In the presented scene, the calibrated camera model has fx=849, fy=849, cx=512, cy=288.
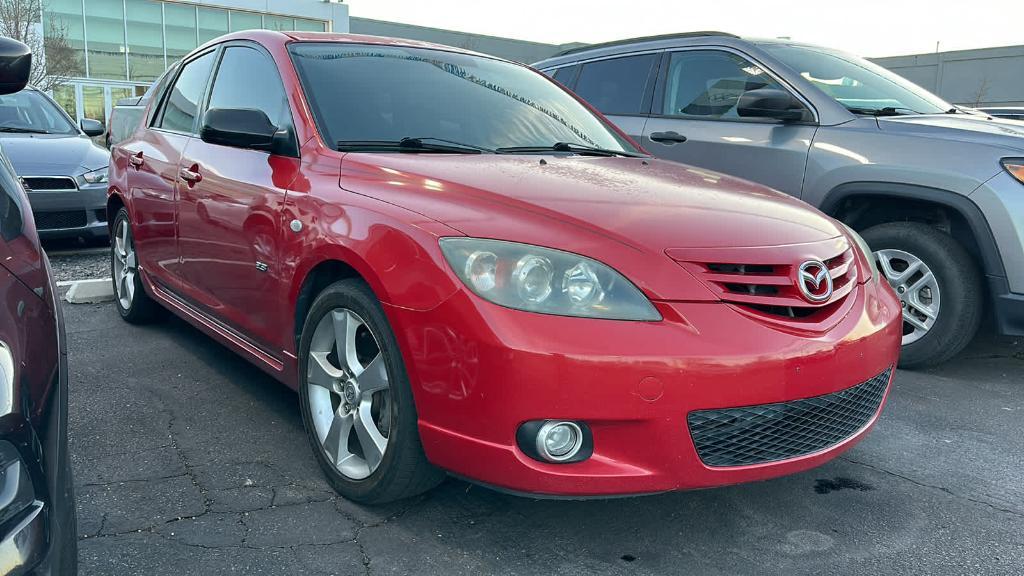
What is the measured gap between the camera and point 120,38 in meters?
25.6

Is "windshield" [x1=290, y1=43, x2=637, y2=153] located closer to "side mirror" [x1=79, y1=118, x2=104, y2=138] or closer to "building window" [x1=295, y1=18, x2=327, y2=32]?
"side mirror" [x1=79, y1=118, x2=104, y2=138]

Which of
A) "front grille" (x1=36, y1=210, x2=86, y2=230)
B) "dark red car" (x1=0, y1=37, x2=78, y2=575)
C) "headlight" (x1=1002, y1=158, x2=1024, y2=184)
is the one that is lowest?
"front grille" (x1=36, y1=210, x2=86, y2=230)

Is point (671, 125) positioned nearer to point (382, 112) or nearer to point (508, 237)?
point (382, 112)

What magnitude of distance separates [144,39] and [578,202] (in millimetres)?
27092

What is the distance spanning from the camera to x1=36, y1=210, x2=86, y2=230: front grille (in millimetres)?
7020

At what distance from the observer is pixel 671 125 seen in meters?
5.57

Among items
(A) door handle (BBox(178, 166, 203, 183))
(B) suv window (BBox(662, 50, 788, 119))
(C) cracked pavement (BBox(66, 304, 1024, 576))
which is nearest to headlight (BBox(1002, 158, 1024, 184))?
(C) cracked pavement (BBox(66, 304, 1024, 576))

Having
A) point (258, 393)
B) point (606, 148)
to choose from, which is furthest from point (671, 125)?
point (258, 393)

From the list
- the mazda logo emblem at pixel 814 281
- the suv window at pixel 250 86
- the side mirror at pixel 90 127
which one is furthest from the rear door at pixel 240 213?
the side mirror at pixel 90 127

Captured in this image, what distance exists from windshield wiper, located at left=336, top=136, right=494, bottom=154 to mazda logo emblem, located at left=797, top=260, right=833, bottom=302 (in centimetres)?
130

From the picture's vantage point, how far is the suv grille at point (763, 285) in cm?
239

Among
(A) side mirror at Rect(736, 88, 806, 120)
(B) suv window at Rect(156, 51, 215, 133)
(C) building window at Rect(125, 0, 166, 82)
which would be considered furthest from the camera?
(C) building window at Rect(125, 0, 166, 82)

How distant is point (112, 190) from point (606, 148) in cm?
304

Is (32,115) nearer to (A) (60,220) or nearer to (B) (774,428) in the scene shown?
(A) (60,220)
